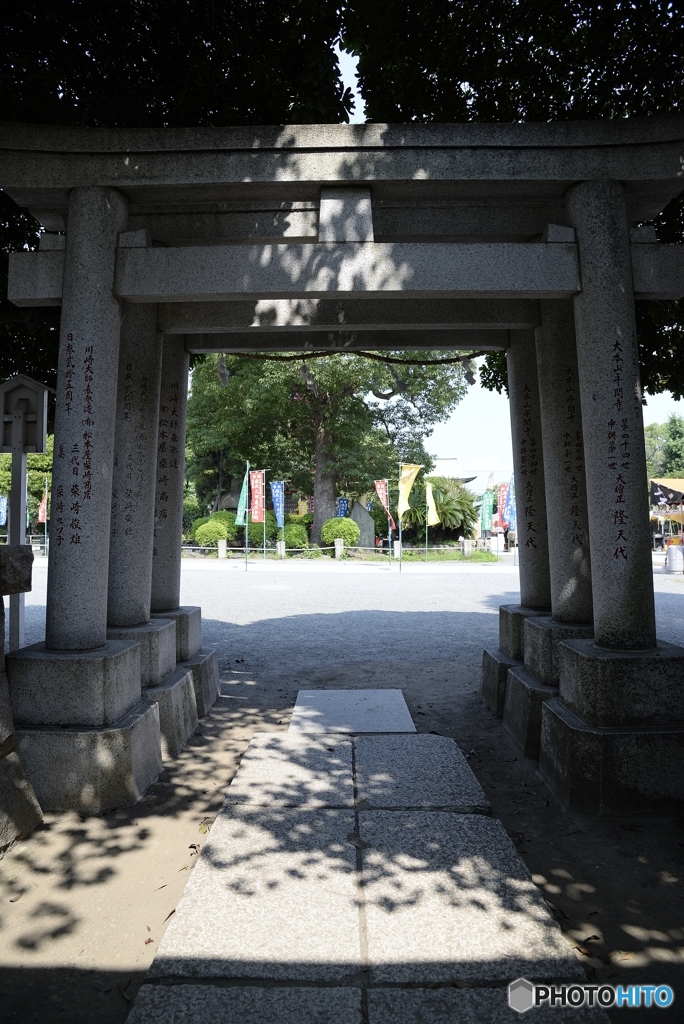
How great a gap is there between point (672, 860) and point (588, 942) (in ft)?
3.17

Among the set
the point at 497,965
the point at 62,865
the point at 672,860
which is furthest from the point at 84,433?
the point at 672,860

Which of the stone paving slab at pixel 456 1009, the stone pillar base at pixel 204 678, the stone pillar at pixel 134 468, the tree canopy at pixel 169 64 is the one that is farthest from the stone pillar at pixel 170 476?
the stone paving slab at pixel 456 1009

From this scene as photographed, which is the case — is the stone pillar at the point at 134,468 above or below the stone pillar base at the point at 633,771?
above

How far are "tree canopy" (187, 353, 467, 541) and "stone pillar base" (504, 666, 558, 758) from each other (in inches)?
839

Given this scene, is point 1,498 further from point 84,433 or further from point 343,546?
point 84,433

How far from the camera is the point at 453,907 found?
9.61 feet

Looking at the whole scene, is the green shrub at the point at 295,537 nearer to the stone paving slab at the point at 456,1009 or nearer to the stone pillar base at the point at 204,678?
the stone pillar base at the point at 204,678

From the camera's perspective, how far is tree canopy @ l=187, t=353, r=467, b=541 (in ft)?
88.3

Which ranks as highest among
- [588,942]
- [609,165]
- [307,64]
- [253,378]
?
[253,378]

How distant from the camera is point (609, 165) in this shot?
435 centimetres

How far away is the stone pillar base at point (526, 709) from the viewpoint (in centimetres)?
497

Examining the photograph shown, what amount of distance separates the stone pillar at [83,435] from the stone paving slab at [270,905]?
167 centimetres

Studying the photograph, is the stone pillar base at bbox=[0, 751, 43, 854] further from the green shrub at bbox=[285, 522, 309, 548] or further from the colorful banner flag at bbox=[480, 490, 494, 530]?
the colorful banner flag at bbox=[480, 490, 494, 530]

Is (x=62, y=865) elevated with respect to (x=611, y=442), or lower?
lower
